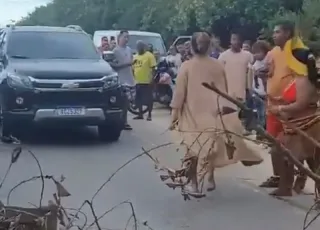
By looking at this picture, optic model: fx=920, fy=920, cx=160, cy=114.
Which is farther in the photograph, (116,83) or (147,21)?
(147,21)

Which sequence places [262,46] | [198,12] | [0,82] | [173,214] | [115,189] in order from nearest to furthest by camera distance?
[173,214], [115,189], [0,82], [262,46], [198,12]

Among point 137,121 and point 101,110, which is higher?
point 101,110

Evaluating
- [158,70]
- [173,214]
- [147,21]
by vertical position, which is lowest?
[147,21]

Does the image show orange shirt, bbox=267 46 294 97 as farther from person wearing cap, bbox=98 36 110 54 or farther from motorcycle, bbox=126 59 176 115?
person wearing cap, bbox=98 36 110 54

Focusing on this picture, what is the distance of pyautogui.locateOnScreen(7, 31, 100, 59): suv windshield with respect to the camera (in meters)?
14.2

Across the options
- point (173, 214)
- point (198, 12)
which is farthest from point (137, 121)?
point (198, 12)

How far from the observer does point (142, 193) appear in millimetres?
9562

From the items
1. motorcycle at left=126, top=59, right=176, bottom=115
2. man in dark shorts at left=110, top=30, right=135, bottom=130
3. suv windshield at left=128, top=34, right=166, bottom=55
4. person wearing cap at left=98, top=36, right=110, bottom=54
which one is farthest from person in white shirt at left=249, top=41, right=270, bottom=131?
suv windshield at left=128, top=34, right=166, bottom=55

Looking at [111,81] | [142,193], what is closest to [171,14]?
[111,81]

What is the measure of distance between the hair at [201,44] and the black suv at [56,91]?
4222 millimetres

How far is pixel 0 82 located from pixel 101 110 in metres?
1.52

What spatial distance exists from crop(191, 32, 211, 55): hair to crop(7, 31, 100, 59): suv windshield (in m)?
5.20

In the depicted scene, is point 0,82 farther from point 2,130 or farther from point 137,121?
point 137,121

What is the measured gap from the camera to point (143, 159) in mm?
12203
